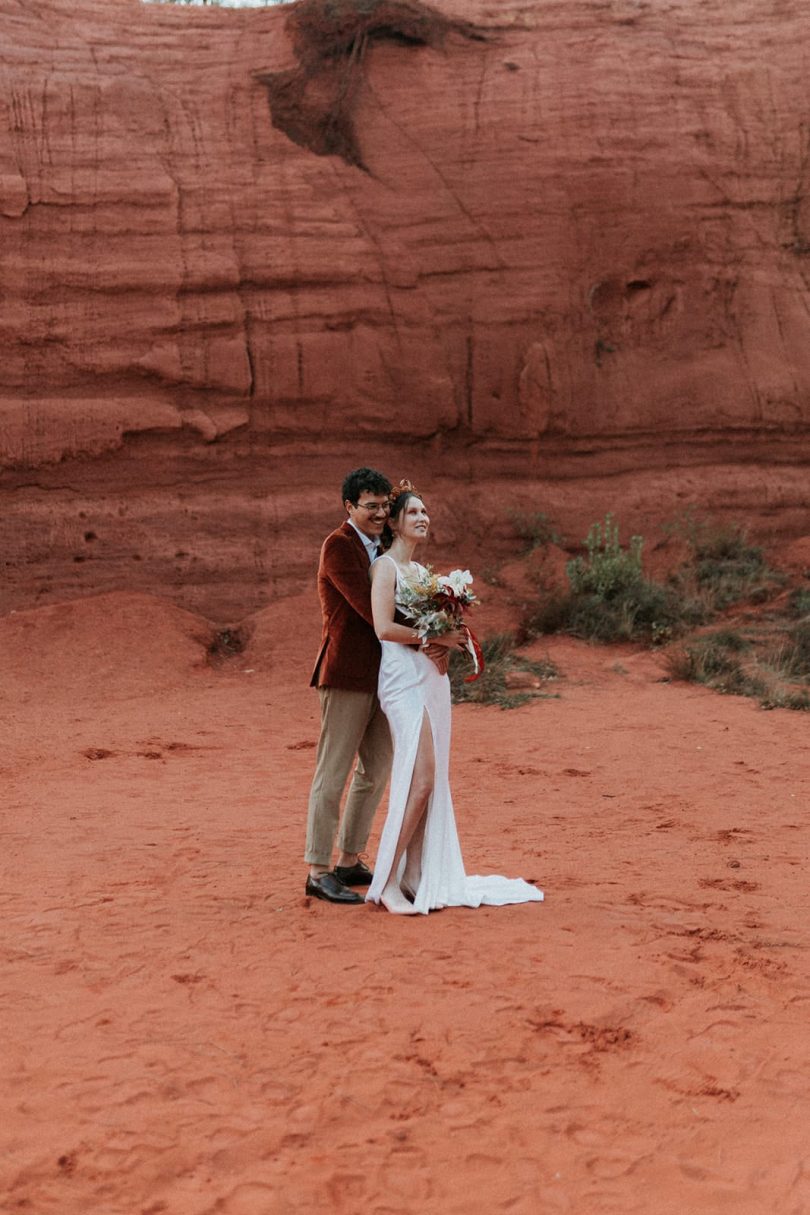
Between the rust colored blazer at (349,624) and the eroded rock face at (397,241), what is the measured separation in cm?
709

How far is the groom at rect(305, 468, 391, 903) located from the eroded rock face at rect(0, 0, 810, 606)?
23.2ft

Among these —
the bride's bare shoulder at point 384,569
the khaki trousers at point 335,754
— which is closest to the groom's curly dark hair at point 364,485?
the bride's bare shoulder at point 384,569

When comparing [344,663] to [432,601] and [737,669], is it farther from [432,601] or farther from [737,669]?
[737,669]

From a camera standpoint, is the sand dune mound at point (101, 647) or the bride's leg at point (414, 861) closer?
the bride's leg at point (414, 861)

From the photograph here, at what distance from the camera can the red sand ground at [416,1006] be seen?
345cm

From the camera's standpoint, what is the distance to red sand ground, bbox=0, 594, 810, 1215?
3.45m

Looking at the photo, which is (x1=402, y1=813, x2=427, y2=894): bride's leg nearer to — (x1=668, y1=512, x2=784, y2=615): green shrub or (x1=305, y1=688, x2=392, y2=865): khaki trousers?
(x1=305, y1=688, x2=392, y2=865): khaki trousers

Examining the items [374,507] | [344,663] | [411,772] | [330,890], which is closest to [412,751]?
[411,772]

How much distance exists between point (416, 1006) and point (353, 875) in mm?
1381

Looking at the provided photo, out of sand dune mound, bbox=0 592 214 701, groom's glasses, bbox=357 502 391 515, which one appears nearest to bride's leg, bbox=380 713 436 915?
groom's glasses, bbox=357 502 391 515

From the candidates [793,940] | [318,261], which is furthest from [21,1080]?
[318,261]

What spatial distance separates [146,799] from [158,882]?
1.83 m

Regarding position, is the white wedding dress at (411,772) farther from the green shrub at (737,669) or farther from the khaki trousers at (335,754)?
the green shrub at (737,669)

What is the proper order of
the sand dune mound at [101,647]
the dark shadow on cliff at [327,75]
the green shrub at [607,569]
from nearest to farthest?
the sand dune mound at [101,647], the green shrub at [607,569], the dark shadow on cliff at [327,75]
